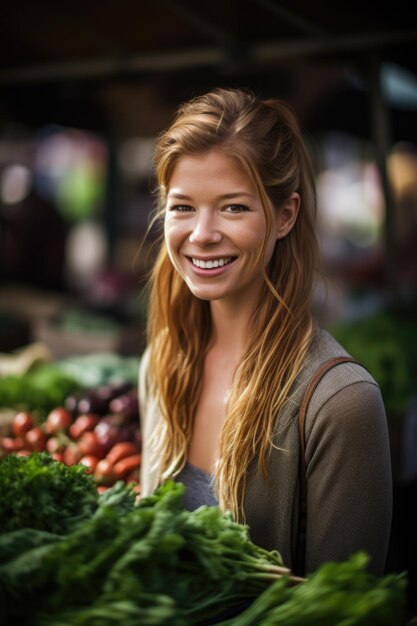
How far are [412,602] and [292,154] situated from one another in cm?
231

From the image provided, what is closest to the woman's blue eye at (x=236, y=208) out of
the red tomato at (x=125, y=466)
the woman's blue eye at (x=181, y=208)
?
the woman's blue eye at (x=181, y=208)

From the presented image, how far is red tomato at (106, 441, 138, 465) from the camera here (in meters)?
3.18

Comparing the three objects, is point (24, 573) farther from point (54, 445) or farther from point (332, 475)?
point (54, 445)

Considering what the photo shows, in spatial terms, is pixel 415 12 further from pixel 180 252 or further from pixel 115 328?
pixel 115 328

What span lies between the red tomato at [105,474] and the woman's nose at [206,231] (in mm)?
1444

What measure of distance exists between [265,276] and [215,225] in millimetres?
206

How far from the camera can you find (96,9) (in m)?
4.79

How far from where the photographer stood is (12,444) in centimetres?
338

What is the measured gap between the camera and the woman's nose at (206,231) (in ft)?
6.48

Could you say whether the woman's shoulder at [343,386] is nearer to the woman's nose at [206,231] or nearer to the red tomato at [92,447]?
the woman's nose at [206,231]

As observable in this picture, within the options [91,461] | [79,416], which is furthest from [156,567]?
[79,416]

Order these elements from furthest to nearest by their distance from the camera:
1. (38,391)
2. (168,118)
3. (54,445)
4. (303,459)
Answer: (168,118), (38,391), (54,445), (303,459)

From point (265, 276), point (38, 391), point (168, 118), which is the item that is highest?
point (168, 118)

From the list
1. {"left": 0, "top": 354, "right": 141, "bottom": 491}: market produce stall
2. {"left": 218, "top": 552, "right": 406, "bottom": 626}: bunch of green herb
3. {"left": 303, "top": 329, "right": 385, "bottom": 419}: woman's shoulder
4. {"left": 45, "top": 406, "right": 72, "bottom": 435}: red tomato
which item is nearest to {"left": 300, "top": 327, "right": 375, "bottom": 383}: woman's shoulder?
{"left": 303, "top": 329, "right": 385, "bottom": 419}: woman's shoulder
